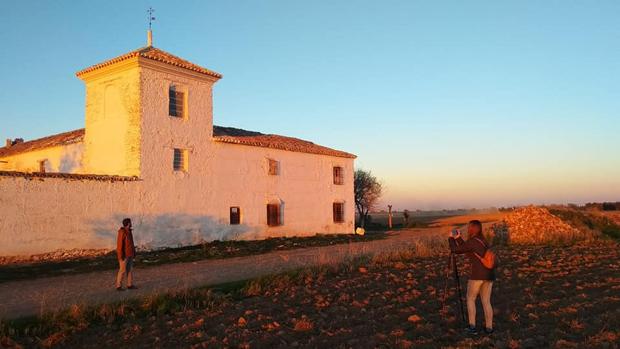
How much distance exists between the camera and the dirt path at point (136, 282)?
31.2 ft

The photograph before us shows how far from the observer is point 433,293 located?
977 centimetres

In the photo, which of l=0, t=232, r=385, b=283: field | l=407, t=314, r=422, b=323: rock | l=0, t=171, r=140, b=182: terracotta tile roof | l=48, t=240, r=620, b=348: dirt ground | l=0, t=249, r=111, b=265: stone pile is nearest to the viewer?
l=48, t=240, r=620, b=348: dirt ground

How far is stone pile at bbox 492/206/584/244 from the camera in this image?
834 inches

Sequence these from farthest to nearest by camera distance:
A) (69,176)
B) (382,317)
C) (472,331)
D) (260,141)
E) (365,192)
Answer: (365,192) < (260,141) < (69,176) < (382,317) < (472,331)

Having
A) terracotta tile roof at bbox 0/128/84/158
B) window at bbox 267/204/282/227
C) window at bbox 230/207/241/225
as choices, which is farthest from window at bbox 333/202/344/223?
terracotta tile roof at bbox 0/128/84/158

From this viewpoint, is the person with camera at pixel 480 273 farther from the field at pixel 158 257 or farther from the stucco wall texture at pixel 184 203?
the stucco wall texture at pixel 184 203

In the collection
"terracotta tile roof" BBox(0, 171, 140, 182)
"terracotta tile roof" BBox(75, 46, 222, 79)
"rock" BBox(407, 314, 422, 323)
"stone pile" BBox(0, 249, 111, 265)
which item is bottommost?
"rock" BBox(407, 314, 422, 323)

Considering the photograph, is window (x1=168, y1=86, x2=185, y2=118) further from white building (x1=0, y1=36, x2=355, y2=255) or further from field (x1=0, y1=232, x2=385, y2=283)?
field (x1=0, y1=232, x2=385, y2=283)

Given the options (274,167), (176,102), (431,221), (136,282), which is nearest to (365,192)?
(431,221)

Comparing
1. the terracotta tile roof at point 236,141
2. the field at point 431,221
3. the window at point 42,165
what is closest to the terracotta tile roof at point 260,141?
the terracotta tile roof at point 236,141

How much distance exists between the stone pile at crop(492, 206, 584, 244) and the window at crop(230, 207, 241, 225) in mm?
11960

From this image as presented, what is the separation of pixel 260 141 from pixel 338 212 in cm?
717

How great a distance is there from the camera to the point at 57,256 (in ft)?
54.4

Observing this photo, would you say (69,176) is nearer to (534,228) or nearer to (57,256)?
(57,256)
